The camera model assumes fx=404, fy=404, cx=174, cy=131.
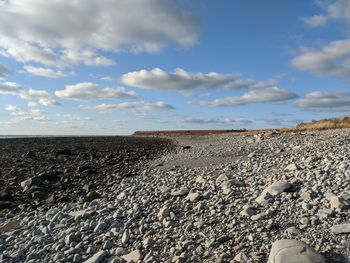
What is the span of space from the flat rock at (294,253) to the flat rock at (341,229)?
3.35ft

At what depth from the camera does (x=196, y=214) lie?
32.7 feet

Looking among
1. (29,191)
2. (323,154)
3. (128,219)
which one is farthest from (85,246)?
(323,154)

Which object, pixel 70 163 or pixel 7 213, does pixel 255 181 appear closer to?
pixel 7 213

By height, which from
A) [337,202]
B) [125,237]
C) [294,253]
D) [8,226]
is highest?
[337,202]

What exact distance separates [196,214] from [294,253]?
3.42 m

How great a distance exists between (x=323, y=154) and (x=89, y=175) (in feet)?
32.7

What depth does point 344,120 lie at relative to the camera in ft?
113

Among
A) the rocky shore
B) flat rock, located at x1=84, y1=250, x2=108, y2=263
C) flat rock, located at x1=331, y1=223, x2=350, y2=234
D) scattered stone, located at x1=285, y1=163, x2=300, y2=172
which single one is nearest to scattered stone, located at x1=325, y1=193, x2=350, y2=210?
the rocky shore

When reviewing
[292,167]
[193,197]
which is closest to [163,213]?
[193,197]

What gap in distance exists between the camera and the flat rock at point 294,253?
22.2 ft

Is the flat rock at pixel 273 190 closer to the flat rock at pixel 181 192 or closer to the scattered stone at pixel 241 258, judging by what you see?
the flat rock at pixel 181 192

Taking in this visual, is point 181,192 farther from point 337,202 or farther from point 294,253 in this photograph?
point 294,253

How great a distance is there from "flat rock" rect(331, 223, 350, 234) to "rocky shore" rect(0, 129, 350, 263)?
2cm

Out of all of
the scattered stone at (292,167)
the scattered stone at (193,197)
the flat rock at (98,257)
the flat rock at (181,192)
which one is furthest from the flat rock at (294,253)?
the scattered stone at (292,167)
